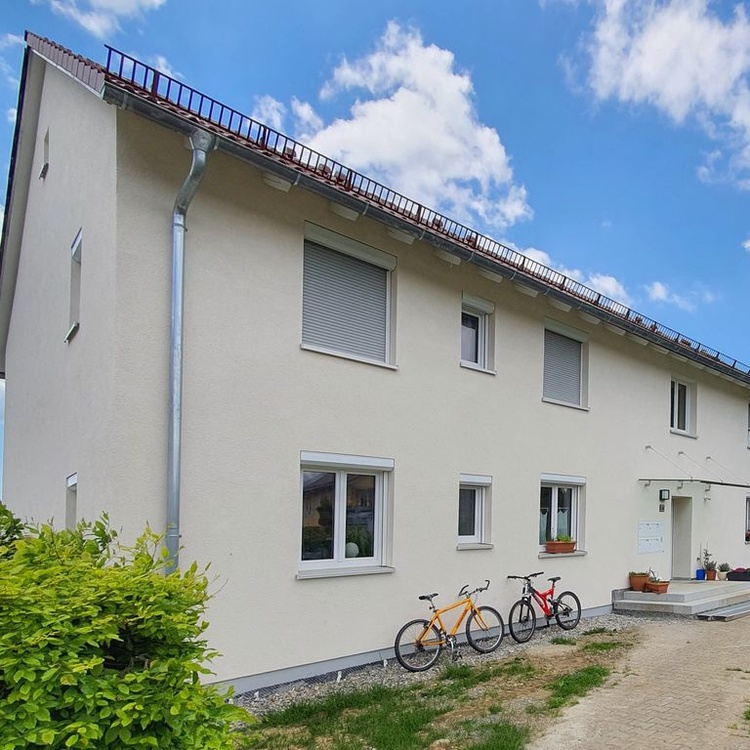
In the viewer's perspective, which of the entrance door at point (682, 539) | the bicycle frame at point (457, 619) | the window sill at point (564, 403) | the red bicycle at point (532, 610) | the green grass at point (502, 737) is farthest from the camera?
the entrance door at point (682, 539)

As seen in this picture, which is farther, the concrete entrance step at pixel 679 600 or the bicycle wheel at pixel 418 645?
the concrete entrance step at pixel 679 600

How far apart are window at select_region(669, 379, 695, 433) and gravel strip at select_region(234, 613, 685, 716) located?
7928 mm

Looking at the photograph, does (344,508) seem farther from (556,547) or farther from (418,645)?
(556,547)

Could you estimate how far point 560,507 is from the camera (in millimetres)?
12531

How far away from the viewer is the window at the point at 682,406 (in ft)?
54.6

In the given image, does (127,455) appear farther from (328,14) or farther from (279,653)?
(328,14)

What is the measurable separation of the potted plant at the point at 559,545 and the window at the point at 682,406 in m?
5.96

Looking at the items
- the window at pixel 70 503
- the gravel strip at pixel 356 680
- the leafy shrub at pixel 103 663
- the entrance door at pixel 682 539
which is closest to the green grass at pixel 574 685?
the gravel strip at pixel 356 680

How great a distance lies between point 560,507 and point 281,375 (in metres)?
7.05

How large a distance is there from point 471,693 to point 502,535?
3.69 metres

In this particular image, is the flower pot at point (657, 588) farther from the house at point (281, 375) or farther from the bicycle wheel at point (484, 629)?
the bicycle wheel at point (484, 629)

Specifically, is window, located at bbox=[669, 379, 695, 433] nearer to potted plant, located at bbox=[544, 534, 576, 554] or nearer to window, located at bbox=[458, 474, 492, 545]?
potted plant, located at bbox=[544, 534, 576, 554]

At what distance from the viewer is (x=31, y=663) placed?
2877 millimetres

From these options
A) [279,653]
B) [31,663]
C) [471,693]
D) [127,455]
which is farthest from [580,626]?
[31,663]
